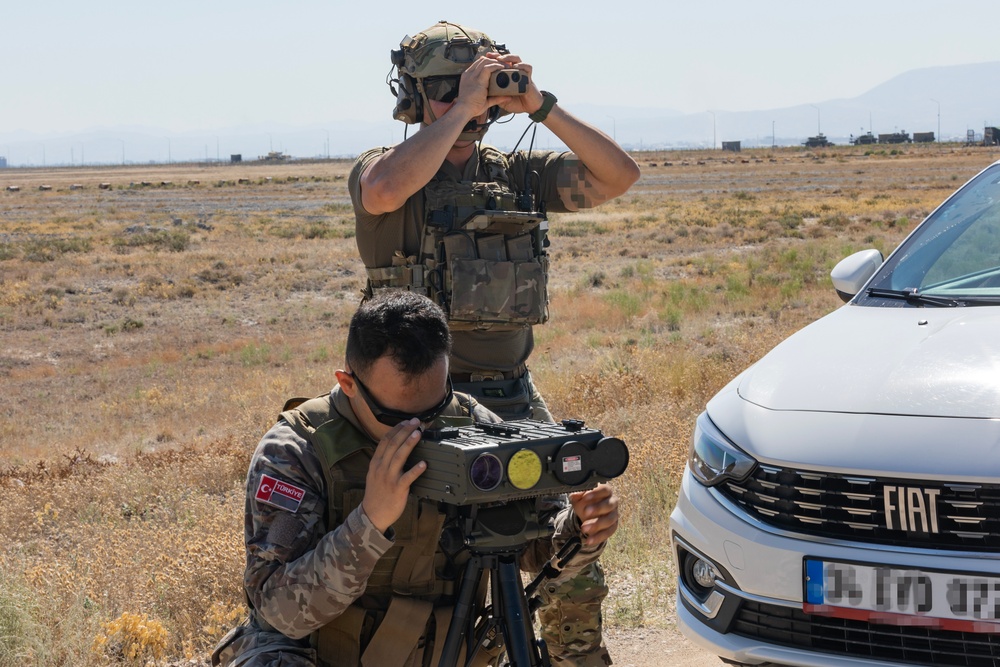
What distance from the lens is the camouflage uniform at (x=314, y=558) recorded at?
7.35 ft

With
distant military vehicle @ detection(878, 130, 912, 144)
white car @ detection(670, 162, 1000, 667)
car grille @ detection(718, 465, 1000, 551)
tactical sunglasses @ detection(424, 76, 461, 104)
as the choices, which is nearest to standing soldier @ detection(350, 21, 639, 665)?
tactical sunglasses @ detection(424, 76, 461, 104)

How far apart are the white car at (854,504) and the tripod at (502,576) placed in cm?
84

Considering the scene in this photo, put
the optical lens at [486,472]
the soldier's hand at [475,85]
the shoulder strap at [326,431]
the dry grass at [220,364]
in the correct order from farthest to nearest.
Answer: the dry grass at [220,364]
the soldier's hand at [475,85]
the shoulder strap at [326,431]
the optical lens at [486,472]

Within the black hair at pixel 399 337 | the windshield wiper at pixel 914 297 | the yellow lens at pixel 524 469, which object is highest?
the black hair at pixel 399 337

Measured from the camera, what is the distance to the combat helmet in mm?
3449

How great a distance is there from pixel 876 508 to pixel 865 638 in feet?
1.11

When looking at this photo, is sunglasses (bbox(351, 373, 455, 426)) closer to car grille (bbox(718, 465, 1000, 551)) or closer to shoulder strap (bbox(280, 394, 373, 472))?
shoulder strap (bbox(280, 394, 373, 472))

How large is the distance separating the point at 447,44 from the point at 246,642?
198cm

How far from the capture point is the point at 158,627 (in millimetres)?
3922

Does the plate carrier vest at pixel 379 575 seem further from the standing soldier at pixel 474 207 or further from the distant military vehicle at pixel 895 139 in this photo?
the distant military vehicle at pixel 895 139

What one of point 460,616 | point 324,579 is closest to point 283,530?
point 324,579

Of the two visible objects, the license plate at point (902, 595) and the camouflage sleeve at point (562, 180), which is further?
the camouflage sleeve at point (562, 180)

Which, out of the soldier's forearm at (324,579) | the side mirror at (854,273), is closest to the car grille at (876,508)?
the soldier's forearm at (324,579)

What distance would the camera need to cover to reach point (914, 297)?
12.2ft
